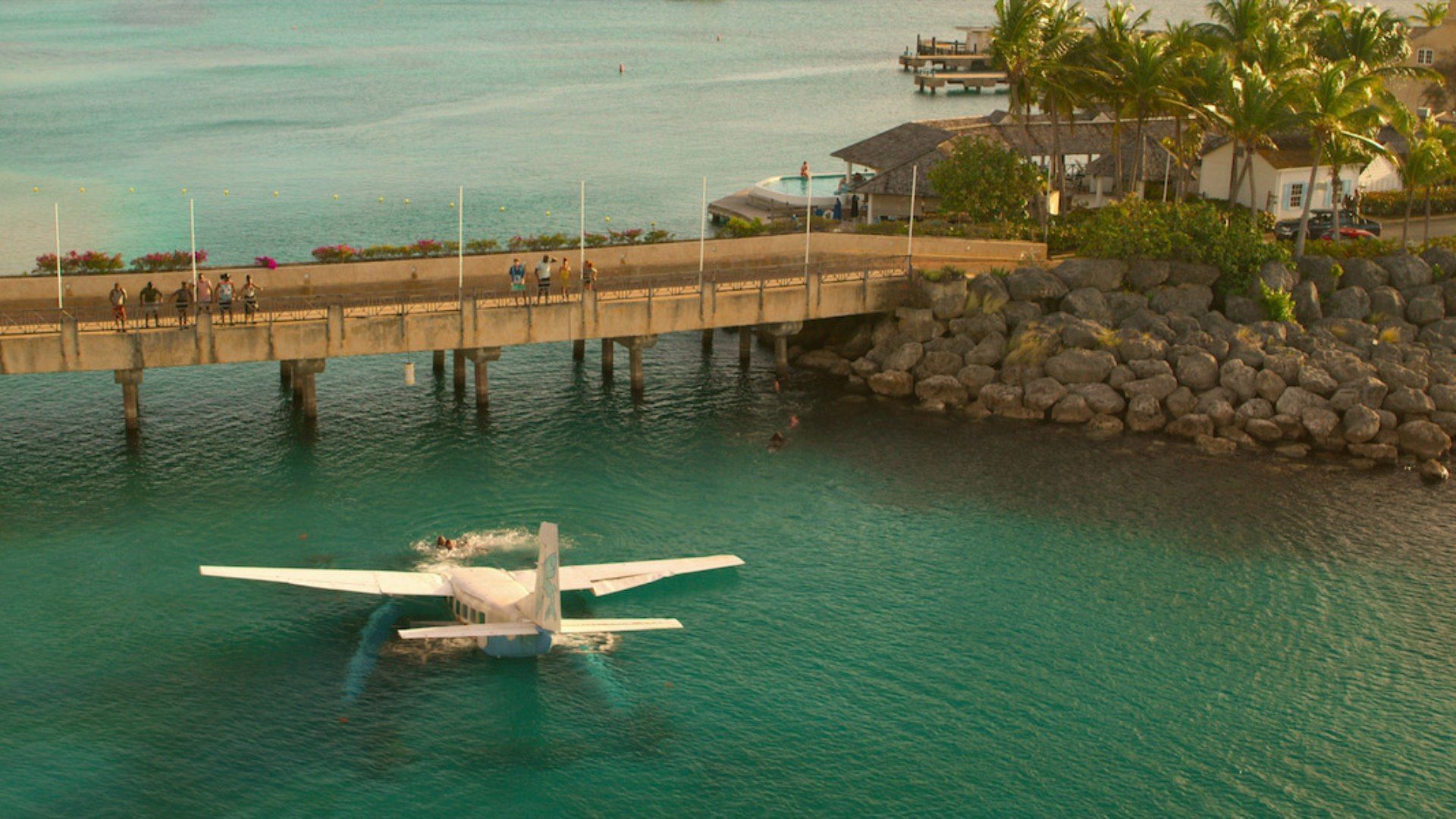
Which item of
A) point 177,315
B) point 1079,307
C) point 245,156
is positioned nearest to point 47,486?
point 177,315

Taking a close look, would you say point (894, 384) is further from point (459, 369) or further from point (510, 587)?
point (510, 587)

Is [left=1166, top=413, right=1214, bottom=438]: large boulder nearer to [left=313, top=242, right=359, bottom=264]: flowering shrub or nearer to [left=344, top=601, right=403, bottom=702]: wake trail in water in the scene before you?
[left=344, top=601, right=403, bottom=702]: wake trail in water

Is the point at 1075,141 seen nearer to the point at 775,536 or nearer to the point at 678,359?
the point at 678,359

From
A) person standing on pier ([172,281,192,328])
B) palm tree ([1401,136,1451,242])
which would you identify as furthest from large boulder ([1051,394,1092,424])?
person standing on pier ([172,281,192,328])

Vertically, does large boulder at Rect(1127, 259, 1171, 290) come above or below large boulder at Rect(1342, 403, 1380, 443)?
above

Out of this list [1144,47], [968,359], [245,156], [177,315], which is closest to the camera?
[177,315]

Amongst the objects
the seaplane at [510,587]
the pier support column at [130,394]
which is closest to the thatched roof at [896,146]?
the seaplane at [510,587]
